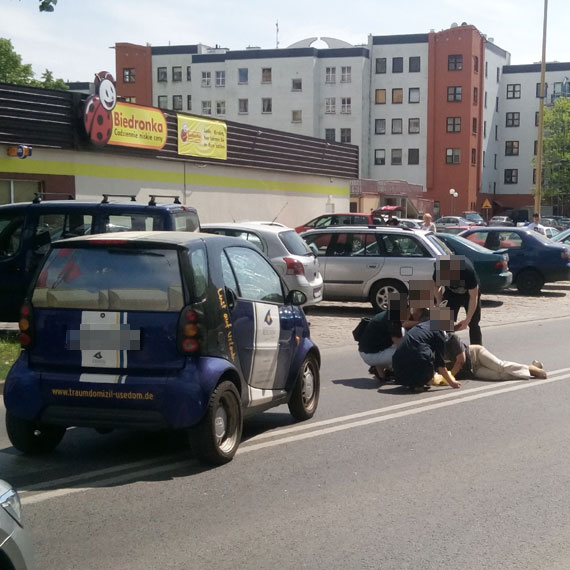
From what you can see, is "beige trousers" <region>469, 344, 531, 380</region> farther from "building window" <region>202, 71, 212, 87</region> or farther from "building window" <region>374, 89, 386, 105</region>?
"building window" <region>202, 71, 212, 87</region>

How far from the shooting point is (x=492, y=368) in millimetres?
10484

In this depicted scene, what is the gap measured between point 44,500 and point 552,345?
9981 mm

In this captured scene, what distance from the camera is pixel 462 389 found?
390 inches

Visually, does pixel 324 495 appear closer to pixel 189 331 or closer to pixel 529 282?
pixel 189 331

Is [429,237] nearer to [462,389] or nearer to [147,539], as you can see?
[462,389]

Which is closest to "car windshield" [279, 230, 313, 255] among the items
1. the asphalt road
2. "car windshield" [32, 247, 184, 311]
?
the asphalt road

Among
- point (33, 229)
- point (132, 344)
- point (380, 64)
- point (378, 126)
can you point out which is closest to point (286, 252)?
point (33, 229)

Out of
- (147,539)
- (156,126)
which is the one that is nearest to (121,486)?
(147,539)

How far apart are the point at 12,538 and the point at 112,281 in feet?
10.2

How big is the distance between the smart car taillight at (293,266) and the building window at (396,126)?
72379 millimetres

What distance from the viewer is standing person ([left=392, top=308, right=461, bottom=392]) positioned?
31.1ft

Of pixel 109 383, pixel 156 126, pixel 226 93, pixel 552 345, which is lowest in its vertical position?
pixel 552 345

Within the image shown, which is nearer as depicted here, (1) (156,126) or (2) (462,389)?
(2) (462,389)

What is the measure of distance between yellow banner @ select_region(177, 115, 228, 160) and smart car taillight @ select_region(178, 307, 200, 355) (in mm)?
24060
